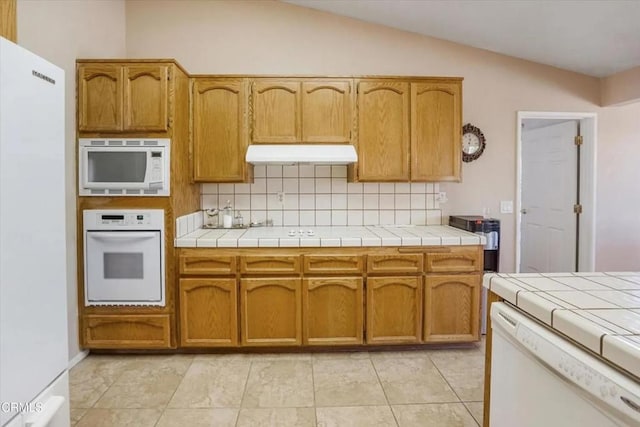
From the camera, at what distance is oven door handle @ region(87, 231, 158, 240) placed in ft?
8.77

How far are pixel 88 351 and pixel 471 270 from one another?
3.04 m

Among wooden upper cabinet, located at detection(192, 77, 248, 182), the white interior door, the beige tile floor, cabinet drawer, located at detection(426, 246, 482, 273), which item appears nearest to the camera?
the beige tile floor

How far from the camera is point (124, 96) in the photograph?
2680mm

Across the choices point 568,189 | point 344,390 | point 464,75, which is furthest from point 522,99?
point 344,390

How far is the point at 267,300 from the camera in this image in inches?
111

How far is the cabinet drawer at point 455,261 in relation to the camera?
2.87 m

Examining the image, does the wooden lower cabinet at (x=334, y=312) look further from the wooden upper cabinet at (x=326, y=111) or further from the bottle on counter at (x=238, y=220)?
the wooden upper cabinet at (x=326, y=111)

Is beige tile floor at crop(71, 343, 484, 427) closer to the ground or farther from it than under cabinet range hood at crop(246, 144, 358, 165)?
closer to the ground

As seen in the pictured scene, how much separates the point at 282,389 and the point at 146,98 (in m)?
2.25

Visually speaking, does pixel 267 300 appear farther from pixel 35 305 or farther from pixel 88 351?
pixel 35 305

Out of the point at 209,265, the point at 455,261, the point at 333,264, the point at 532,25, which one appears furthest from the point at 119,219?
the point at 532,25

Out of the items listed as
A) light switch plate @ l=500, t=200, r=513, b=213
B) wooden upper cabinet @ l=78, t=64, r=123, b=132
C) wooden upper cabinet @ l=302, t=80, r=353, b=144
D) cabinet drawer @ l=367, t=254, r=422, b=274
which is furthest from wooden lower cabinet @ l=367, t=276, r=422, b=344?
wooden upper cabinet @ l=78, t=64, r=123, b=132

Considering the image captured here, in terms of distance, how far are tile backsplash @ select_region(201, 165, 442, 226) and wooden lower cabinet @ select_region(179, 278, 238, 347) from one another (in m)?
0.86

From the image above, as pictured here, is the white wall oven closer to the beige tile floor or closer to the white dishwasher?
the beige tile floor
